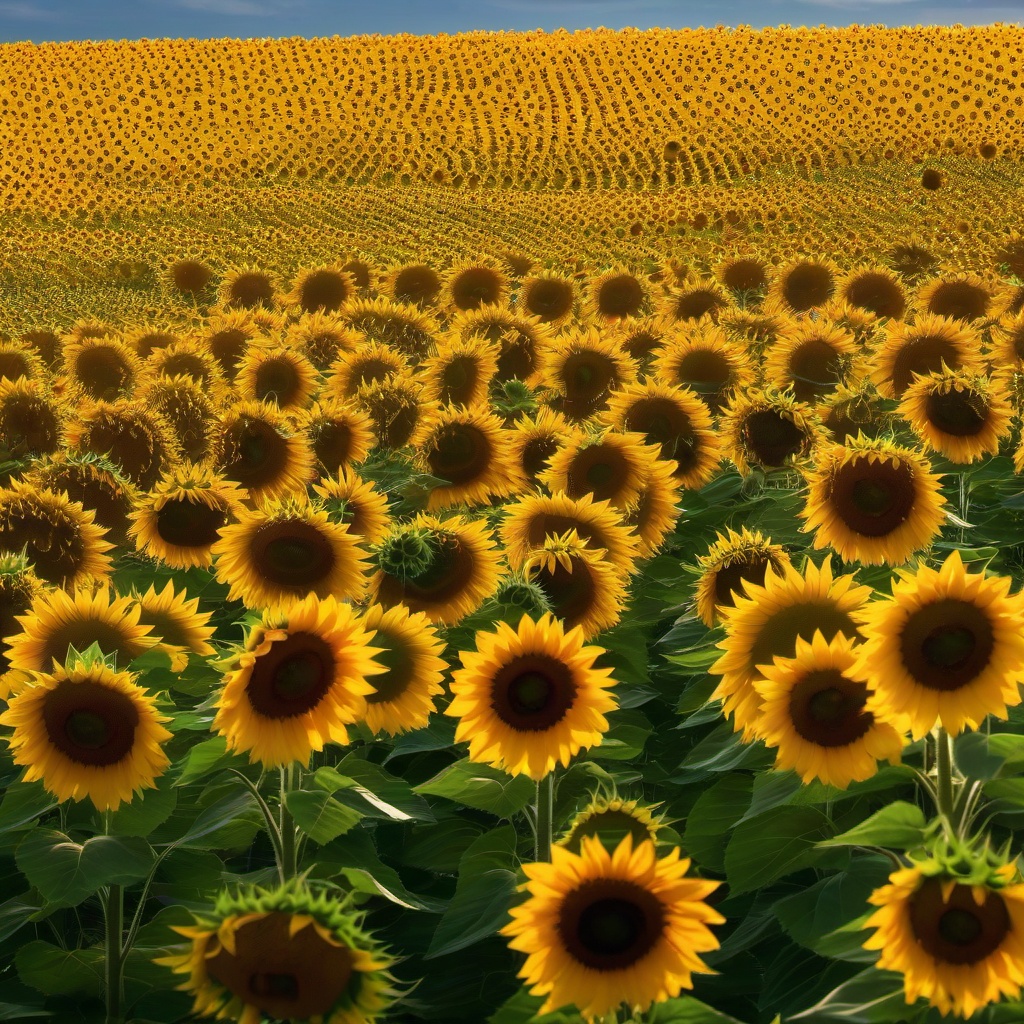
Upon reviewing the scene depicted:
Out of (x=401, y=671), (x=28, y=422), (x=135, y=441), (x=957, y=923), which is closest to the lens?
(x=957, y=923)

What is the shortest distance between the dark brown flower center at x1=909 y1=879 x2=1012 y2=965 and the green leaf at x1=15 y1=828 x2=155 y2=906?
1.99m

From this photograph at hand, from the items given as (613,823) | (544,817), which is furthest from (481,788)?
(613,823)

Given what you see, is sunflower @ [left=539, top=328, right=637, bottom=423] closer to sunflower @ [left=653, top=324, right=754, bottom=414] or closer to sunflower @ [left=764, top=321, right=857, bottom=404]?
sunflower @ [left=653, top=324, right=754, bottom=414]

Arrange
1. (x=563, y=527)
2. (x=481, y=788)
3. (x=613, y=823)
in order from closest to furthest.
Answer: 1. (x=613, y=823)
2. (x=481, y=788)
3. (x=563, y=527)

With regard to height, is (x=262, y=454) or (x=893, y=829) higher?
(x=262, y=454)

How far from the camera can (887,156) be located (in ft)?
155

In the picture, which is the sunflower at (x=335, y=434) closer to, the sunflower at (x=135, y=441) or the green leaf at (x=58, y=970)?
the sunflower at (x=135, y=441)

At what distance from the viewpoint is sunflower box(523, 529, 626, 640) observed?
3910 mm

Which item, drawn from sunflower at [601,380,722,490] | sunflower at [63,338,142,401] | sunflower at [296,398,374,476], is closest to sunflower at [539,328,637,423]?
sunflower at [601,380,722,490]

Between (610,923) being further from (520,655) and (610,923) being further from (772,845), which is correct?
(772,845)

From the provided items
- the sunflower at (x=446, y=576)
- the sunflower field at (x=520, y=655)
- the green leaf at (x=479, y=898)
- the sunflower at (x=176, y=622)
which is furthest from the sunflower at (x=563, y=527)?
the green leaf at (x=479, y=898)

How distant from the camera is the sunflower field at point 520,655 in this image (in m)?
2.40

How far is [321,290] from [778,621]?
6.25 m

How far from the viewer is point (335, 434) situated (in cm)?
558
